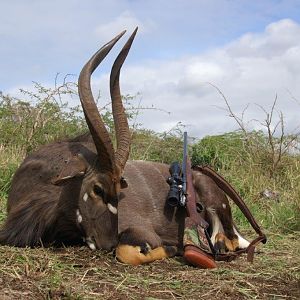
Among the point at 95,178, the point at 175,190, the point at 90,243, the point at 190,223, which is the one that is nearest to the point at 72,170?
the point at 95,178

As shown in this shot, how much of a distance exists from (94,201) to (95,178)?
17 cm

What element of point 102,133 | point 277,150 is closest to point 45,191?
point 102,133

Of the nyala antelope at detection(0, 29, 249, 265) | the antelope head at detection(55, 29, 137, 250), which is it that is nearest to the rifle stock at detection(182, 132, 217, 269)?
the nyala antelope at detection(0, 29, 249, 265)

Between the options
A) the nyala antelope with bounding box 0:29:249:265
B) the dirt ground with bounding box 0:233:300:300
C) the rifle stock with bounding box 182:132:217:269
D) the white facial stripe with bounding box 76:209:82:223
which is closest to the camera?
the dirt ground with bounding box 0:233:300:300

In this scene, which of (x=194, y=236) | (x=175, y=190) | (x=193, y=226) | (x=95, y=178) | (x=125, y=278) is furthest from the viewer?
(x=175, y=190)

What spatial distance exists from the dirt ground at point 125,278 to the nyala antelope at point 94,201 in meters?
0.18

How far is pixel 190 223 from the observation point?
497 cm

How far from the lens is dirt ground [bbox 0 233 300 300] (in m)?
3.39

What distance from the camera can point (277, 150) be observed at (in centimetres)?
989

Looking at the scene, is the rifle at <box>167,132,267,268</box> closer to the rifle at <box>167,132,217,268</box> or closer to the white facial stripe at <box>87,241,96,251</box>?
the rifle at <box>167,132,217,268</box>

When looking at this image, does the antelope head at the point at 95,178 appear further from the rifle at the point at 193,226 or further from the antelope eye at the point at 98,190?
the rifle at the point at 193,226

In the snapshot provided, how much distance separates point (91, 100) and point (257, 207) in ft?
12.9

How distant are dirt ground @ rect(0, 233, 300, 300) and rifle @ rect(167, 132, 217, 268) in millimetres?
100

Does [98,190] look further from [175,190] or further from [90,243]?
[175,190]
